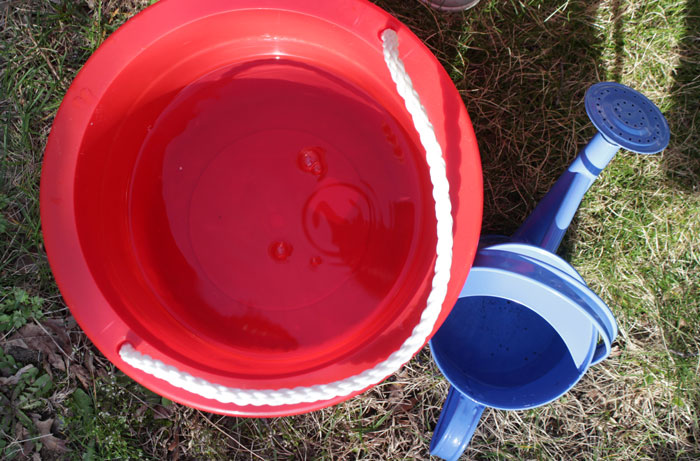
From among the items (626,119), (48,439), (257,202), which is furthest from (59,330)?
(626,119)

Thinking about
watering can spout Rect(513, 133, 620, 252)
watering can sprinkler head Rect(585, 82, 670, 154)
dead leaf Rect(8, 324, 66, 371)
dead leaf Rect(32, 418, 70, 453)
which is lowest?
dead leaf Rect(32, 418, 70, 453)

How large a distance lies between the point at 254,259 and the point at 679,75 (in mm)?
1176

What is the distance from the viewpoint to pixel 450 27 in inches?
47.9

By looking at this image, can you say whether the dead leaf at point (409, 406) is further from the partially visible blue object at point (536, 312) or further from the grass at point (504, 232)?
the partially visible blue object at point (536, 312)

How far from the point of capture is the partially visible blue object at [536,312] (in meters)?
0.88

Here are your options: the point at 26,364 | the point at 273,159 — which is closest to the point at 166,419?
the point at 26,364

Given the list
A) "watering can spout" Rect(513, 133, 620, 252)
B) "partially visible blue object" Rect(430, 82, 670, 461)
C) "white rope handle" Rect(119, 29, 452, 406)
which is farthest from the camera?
"watering can spout" Rect(513, 133, 620, 252)

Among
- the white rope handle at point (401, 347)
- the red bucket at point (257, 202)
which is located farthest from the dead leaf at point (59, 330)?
the white rope handle at point (401, 347)

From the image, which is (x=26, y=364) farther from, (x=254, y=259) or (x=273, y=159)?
(x=273, y=159)

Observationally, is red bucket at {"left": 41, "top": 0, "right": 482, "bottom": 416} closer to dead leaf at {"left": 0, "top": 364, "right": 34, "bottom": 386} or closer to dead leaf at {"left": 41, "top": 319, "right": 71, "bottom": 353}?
dead leaf at {"left": 41, "top": 319, "right": 71, "bottom": 353}

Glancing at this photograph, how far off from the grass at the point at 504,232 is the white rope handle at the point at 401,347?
0.47 m

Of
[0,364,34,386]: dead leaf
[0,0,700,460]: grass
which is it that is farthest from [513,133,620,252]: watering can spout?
[0,364,34,386]: dead leaf

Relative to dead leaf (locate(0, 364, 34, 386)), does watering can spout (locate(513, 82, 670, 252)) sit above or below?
above

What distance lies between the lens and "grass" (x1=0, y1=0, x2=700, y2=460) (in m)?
1.20
